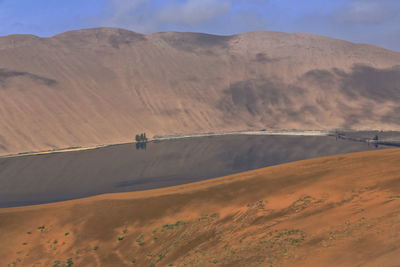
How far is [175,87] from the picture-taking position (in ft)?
422

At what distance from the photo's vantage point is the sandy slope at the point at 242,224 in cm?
1281

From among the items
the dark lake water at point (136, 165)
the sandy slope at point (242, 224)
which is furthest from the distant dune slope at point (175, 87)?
the sandy slope at point (242, 224)

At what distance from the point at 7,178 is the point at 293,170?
135 feet

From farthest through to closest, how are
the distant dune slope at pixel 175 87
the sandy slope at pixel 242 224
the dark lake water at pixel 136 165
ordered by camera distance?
1. the distant dune slope at pixel 175 87
2. the dark lake water at pixel 136 165
3. the sandy slope at pixel 242 224

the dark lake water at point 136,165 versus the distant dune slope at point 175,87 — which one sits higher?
the distant dune slope at point 175,87

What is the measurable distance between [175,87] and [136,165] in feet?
245

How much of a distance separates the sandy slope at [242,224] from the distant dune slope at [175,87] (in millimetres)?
61362

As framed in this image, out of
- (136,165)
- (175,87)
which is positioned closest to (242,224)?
(136,165)

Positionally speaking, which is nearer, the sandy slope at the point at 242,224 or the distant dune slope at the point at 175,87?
the sandy slope at the point at 242,224

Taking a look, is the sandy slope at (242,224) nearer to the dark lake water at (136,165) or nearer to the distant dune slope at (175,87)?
the dark lake water at (136,165)

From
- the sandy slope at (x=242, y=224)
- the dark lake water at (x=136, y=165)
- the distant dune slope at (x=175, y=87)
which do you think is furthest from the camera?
the distant dune slope at (x=175, y=87)

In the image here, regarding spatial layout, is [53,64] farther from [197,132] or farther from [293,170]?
[293,170]

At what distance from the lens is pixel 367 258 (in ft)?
34.6

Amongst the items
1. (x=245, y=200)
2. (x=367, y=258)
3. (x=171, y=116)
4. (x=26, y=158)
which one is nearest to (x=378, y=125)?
(x=171, y=116)
